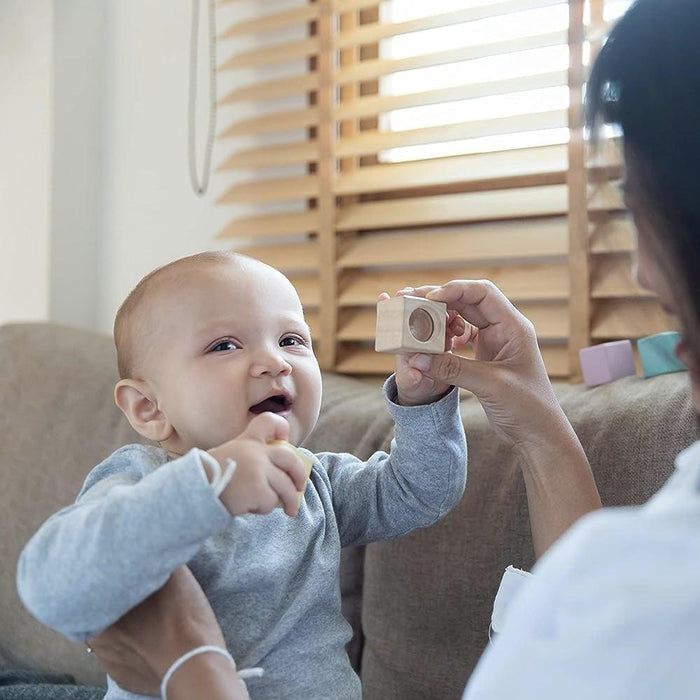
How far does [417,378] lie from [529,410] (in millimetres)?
158

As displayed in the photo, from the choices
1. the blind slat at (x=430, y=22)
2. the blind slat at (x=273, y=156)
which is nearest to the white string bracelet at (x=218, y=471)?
the blind slat at (x=430, y=22)

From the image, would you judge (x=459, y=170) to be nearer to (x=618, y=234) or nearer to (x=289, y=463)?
(x=618, y=234)

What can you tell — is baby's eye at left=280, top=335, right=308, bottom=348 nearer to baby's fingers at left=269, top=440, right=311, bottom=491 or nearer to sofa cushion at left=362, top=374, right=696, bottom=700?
baby's fingers at left=269, top=440, right=311, bottom=491

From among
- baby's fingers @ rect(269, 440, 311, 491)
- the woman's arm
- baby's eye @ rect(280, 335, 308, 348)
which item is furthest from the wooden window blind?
baby's fingers @ rect(269, 440, 311, 491)

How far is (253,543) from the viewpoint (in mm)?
1143

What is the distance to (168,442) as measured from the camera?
1.22m

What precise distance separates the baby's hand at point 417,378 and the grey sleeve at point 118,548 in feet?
1.23

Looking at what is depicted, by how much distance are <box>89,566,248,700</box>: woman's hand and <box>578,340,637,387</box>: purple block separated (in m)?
0.86

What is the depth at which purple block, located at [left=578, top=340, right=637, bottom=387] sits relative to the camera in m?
1.62

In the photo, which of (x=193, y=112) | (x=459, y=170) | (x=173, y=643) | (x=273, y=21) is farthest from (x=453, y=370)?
(x=193, y=112)

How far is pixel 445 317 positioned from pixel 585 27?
0.94 meters

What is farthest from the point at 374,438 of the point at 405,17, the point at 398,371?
the point at 405,17

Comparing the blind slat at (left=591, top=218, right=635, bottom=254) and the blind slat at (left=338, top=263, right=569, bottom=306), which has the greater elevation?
the blind slat at (left=591, top=218, right=635, bottom=254)

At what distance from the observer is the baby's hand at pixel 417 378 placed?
1.21 m
